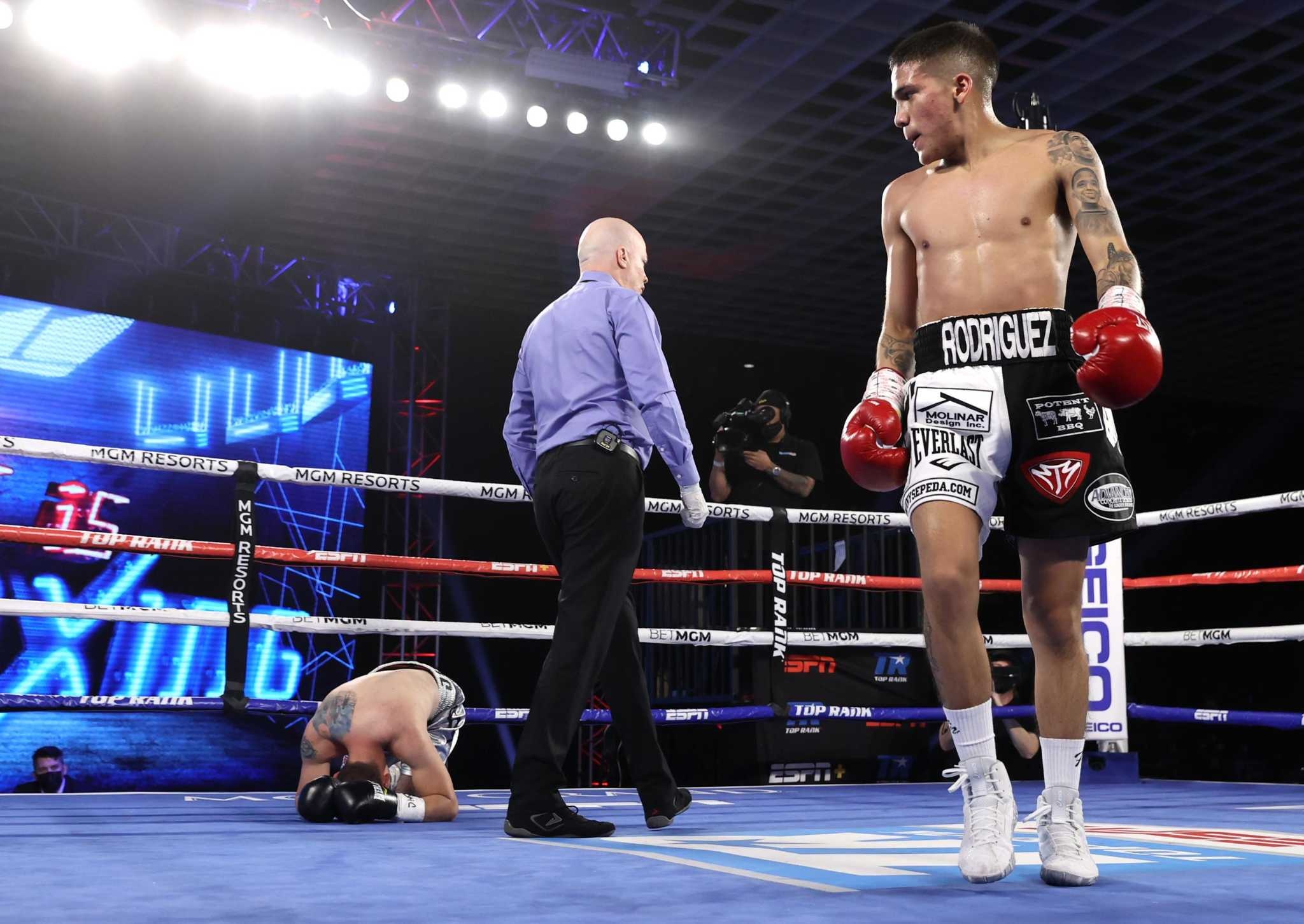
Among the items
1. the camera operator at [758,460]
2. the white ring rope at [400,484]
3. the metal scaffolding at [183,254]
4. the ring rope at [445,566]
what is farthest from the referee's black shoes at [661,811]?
the metal scaffolding at [183,254]

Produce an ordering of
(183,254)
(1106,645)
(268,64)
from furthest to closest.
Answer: (183,254)
(268,64)
(1106,645)

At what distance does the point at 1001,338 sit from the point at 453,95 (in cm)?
556

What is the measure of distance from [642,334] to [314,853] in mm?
1158

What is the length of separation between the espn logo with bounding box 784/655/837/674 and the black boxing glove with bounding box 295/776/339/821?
2.71 meters

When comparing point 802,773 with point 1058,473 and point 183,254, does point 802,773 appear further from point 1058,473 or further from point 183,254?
point 183,254

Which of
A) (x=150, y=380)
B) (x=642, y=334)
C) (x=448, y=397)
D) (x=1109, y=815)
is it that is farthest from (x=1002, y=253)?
(x=448, y=397)

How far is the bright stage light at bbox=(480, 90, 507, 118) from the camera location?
22.4 feet

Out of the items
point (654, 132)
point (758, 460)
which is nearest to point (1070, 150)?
point (758, 460)

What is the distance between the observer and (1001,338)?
70.2 inches

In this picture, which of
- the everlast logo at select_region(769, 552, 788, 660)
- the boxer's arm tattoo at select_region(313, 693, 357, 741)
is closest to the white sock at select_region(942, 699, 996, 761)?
the boxer's arm tattoo at select_region(313, 693, 357, 741)

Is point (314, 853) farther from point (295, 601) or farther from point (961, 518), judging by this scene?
point (295, 601)

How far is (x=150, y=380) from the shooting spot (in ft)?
25.8

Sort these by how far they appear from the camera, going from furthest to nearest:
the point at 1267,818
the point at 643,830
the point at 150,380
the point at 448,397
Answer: the point at 448,397
the point at 150,380
the point at 1267,818
the point at 643,830

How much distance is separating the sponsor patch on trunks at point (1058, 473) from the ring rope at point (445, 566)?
1375mm
